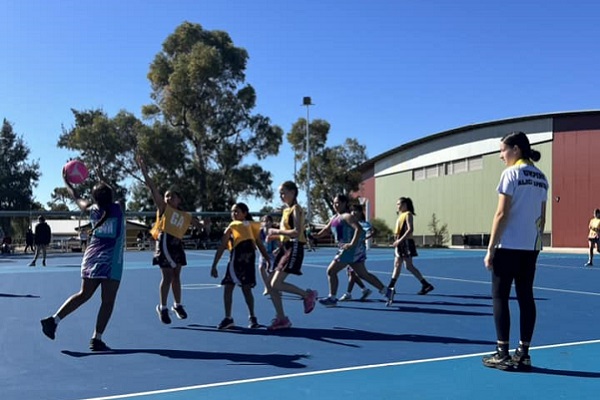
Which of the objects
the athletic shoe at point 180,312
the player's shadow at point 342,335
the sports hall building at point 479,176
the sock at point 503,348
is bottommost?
the player's shadow at point 342,335

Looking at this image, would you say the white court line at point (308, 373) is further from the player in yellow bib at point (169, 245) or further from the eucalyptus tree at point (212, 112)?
the eucalyptus tree at point (212, 112)

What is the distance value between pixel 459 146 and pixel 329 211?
47.0ft

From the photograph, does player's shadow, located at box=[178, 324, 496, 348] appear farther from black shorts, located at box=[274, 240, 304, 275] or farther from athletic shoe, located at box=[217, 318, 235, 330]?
black shorts, located at box=[274, 240, 304, 275]

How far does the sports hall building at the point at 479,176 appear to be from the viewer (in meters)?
42.9

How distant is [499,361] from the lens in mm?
5859

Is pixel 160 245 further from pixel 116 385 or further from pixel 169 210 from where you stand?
pixel 116 385

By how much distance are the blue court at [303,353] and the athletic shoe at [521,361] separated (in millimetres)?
126

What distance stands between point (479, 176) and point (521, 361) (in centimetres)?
4628

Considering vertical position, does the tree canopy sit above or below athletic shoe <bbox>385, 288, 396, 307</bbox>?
above

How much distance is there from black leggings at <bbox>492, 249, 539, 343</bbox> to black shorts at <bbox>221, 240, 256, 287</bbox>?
11.3 ft

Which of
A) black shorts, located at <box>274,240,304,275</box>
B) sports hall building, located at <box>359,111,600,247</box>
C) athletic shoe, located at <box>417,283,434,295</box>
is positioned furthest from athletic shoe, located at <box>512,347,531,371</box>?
sports hall building, located at <box>359,111,600,247</box>

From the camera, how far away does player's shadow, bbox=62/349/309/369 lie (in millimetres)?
6223

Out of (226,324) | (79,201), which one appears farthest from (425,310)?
(79,201)

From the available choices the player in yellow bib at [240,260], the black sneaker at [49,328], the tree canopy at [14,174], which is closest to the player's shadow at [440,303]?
the player in yellow bib at [240,260]
